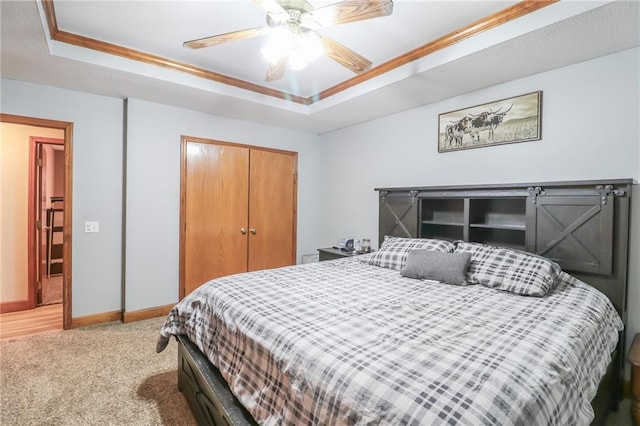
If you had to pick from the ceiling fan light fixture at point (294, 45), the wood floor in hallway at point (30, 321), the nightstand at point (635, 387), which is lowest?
the wood floor in hallway at point (30, 321)

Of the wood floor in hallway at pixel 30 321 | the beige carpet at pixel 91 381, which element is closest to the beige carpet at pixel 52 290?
the wood floor in hallway at pixel 30 321

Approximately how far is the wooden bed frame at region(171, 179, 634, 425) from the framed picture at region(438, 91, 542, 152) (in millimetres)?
491

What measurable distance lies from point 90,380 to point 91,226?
1.61 metres

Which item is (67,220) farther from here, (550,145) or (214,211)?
(550,145)

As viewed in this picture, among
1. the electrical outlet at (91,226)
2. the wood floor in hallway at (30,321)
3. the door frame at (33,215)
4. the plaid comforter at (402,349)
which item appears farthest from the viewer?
the door frame at (33,215)

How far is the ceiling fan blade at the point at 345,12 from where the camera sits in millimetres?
1556

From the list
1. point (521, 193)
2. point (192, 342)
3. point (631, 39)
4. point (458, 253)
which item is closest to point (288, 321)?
point (192, 342)

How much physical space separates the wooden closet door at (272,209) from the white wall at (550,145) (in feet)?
3.57

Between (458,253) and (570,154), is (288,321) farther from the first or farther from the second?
(570,154)

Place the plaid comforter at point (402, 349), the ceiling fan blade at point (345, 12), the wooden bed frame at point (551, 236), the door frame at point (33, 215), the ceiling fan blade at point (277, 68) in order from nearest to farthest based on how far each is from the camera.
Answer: the plaid comforter at point (402, 349) < the ceiling fan blade at point (345, 12) < the wooden bed frame at point (551, 236) < the ceiling fan blade at point (277, 68) < the door frame at point (33, 215)

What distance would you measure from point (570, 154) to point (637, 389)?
1.60m

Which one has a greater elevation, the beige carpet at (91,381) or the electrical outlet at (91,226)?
the electrical outlet at (91,226)

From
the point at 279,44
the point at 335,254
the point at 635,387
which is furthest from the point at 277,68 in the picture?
the point at 635,387

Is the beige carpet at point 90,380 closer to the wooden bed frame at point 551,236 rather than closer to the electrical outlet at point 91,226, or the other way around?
the wooden bed frame at point 551,236
